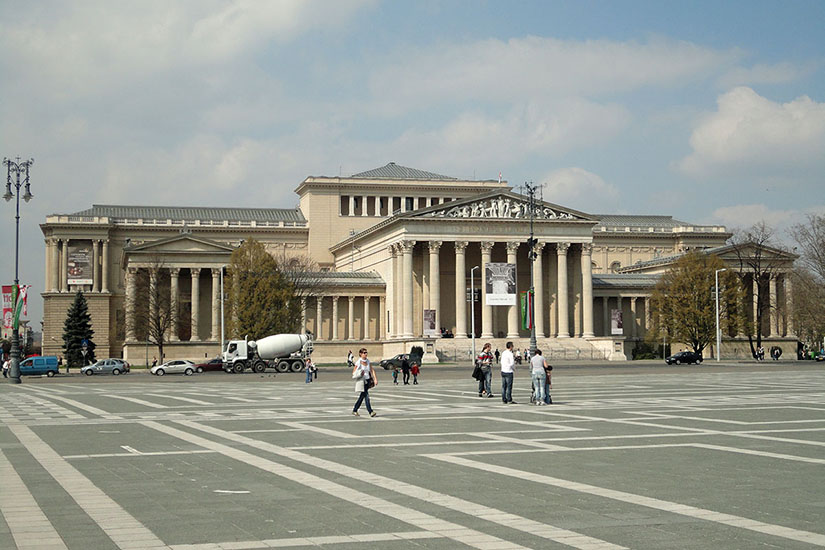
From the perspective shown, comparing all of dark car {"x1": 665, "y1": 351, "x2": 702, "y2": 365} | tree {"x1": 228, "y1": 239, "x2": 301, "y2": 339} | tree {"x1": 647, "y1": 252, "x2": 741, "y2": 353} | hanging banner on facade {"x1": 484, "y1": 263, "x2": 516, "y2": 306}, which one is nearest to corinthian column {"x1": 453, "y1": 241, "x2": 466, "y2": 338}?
hanging banner on facade {"x1": 484, "y1": 263, "x2": 516, "y2": 306}

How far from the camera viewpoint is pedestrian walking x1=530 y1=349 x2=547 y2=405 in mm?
34156

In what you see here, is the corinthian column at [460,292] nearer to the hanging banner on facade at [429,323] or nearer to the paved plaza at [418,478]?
the hanging banner on facade at [429,323]

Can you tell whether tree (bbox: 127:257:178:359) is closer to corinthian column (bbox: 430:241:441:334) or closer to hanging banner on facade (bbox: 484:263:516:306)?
corinthian column (bbox: 430:241:441:334)

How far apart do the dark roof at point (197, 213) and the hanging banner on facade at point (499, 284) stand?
1887 inches

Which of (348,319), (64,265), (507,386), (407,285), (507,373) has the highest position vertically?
(64,265)

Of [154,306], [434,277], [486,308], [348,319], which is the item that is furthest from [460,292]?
[154,306]

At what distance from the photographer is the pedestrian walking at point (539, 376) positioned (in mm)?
34156

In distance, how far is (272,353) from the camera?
8312 centimetres

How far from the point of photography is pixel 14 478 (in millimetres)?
16875

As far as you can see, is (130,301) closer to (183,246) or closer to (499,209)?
(183,246)

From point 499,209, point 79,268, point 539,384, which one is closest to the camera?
point 539,384

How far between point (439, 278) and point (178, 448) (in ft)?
289

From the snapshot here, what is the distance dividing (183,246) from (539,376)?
8412 centimetres

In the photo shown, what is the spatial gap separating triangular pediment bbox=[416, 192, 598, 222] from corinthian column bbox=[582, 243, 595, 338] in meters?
4.25
